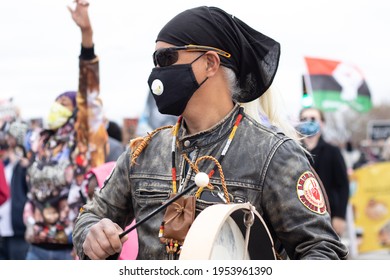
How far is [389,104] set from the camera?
7681cm

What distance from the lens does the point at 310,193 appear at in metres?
2.75

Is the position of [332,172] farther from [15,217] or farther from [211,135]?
[211,135]

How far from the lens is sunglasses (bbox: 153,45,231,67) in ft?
9.40

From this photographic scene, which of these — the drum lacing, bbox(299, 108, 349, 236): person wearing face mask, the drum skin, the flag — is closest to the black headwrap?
the drum lacing

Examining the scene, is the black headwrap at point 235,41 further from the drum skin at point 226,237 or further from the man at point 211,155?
the drum skin at point 226,237

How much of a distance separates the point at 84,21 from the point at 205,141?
2356 mm

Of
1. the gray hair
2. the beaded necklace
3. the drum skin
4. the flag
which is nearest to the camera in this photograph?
the drum skin

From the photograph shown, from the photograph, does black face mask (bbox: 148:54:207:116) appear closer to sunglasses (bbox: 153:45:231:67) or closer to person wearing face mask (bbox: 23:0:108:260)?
sunglasses (bbox: 153:45:231:67)

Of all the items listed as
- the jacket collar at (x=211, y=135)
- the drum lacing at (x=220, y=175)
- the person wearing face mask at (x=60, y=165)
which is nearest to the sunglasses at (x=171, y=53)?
the jacket collar at (x=211, y=135)

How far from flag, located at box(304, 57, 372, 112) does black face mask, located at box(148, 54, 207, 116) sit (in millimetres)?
9539

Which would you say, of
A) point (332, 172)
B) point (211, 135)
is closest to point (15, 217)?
point (332, 172)

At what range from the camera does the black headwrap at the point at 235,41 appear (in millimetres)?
2869
